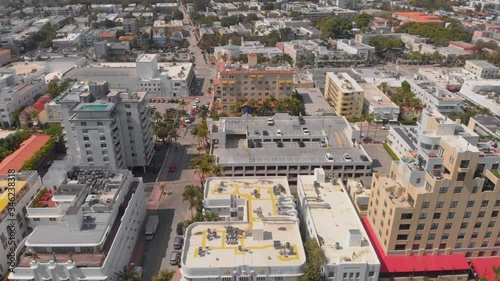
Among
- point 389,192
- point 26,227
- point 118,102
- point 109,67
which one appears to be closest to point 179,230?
point 26,227

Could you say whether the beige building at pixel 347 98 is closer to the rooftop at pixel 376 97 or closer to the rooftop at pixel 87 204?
the rooftop at pixel 376 97

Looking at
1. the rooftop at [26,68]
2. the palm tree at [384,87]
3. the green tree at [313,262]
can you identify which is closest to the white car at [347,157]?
the green tree at [313,262]

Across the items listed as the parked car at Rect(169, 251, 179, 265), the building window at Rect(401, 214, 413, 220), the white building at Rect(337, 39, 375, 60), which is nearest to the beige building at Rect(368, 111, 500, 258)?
the building window at Rect(401, 214, 413, 220)

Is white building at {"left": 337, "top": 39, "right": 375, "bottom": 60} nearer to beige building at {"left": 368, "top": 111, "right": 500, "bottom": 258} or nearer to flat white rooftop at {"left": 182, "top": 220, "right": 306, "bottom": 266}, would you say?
beige building at {"left": 368, "top": 111, "right": 500, "bottom": 258}

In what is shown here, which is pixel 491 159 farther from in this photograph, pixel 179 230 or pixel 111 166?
pixel 111 166

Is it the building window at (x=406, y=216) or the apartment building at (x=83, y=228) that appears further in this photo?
the building window at (x=406, y=216)
